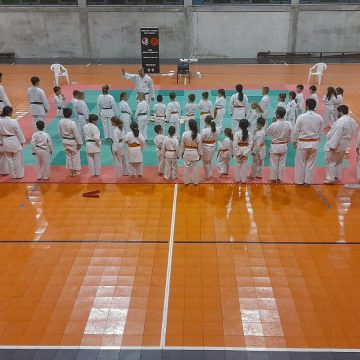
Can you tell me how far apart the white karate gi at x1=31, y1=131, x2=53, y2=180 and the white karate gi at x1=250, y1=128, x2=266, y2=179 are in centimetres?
435

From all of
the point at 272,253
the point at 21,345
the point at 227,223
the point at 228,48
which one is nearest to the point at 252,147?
the point at 227,223

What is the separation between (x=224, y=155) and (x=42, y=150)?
3.88m

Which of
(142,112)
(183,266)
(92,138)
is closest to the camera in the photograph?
(183,266)

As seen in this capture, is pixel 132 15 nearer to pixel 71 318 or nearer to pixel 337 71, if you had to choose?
A: pixel 337 71

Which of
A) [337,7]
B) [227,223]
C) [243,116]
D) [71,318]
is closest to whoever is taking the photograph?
[71,318]

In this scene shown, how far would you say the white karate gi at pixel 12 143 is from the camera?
923 cm

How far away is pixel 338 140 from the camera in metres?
8.97

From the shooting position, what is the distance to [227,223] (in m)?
7.86

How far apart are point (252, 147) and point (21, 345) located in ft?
19.3

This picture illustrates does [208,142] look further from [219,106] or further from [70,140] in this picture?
[70,140]

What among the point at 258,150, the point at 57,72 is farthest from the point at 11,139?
the point at 57,72

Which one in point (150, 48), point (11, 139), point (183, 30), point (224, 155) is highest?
point (183, 30)

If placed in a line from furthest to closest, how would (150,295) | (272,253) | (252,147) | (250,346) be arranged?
(252,147) < (272,253) < (150,295) < (250,346)

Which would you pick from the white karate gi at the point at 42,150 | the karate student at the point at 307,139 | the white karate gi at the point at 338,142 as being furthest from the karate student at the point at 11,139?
the white karate gi at the point at 338,142
